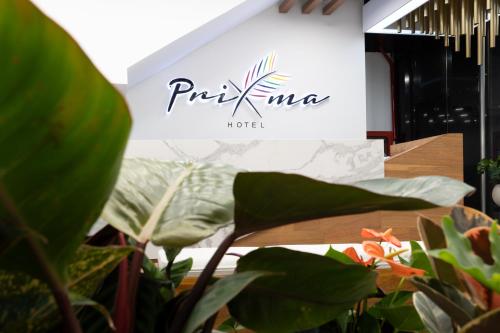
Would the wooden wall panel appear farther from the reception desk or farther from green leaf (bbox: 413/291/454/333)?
green leaf (bbox: 413/291/454/333)

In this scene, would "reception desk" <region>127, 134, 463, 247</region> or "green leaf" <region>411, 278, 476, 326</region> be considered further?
"reception desk" <region>127, 134, 463, 247</region>

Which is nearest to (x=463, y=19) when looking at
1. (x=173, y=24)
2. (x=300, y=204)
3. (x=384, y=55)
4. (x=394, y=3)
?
(x=394, y=3)

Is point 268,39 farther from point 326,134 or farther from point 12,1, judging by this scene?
point 12,1

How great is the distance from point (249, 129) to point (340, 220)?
13.2 ft

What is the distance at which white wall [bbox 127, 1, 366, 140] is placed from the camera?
7387 millimetres

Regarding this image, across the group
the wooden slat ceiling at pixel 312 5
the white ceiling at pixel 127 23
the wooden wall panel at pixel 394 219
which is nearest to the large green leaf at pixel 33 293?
the wooden wall panel at pixel 394 219

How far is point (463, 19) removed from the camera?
4.77 metres

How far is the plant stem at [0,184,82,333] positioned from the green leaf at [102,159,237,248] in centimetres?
5

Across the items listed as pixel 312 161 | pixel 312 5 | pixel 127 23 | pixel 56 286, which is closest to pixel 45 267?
pixel 56 286

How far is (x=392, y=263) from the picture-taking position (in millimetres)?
364

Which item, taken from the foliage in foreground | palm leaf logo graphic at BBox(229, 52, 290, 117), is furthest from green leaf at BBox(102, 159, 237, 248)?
palm leaf logo graphic at BBox(229, 52, 290, 117)

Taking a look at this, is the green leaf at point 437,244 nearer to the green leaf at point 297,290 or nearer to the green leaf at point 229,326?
the green leaf at point 297,290

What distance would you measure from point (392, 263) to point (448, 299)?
10 centimetres

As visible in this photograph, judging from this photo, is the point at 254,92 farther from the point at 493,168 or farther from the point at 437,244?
the point at 437,244
